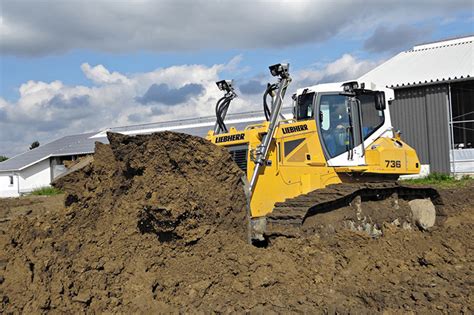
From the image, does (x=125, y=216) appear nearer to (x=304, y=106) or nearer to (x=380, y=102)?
(x=304, y=106)

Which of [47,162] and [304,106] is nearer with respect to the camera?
[304,106]

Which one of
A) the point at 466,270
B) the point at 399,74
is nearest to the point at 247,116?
the point at 399,74

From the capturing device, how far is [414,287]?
24.2 ft

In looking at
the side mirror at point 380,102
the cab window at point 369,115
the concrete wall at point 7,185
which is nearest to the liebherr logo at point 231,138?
the cab window at point 369,115

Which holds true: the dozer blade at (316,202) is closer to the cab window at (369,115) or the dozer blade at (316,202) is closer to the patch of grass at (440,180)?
the cab window at (369,115)

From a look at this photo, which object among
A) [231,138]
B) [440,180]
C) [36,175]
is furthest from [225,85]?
[36,175]

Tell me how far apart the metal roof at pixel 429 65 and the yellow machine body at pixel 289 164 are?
12321 millimetres

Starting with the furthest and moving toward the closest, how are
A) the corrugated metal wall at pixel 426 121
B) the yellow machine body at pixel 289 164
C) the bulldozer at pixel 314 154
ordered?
the corrugated metal wall at pixel 426 121, the yellow machine body at pixel 289 164, the bulldozer at pixel 314 154

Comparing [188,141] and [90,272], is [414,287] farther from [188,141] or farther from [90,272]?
[90,272]

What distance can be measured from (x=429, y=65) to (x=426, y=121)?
2808 mm

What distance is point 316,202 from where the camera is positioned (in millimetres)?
8227

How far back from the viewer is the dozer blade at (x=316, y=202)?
313 inches

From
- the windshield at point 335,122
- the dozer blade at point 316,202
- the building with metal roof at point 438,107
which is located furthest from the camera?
the building with metal roof at point 438,107

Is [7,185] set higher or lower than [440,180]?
higher
